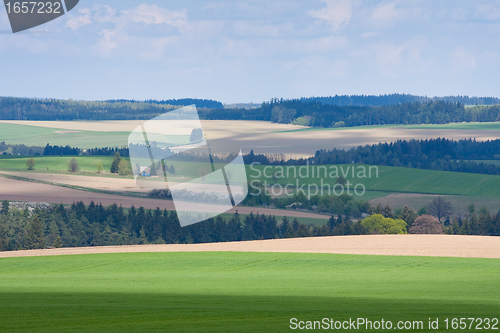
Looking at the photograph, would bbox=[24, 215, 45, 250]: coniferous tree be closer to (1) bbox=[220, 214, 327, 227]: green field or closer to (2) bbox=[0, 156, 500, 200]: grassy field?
(1) bbox=[220, 214, 327, 227]: green field

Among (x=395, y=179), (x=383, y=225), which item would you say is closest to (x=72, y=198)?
(x=383, y=225)

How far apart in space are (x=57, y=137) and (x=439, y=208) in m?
100

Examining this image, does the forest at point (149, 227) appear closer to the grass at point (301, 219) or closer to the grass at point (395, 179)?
the grass at point (301, 219)

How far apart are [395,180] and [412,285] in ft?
257

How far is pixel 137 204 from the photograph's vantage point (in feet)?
227

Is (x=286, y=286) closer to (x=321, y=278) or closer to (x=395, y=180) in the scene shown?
(x=321, y=278)

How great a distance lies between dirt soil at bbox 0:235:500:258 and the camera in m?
30.4

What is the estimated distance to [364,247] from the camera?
33.1 m

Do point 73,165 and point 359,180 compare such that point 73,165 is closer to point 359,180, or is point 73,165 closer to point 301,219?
point 301,219

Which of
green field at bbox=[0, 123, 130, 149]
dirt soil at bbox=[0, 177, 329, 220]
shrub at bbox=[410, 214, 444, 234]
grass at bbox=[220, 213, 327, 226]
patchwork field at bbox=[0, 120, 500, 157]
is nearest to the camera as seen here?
shrub at bbox=[410, 214, 444, 234]

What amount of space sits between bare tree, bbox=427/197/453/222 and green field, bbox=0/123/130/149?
71.2 metres

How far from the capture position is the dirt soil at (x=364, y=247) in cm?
3044

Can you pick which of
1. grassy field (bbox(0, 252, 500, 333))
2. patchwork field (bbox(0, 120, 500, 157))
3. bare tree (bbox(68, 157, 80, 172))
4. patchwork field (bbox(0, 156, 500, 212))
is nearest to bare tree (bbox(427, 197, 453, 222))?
patchwork field (bbox(0, 156, 500, 212))

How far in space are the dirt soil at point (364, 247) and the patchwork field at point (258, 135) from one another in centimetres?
7639
